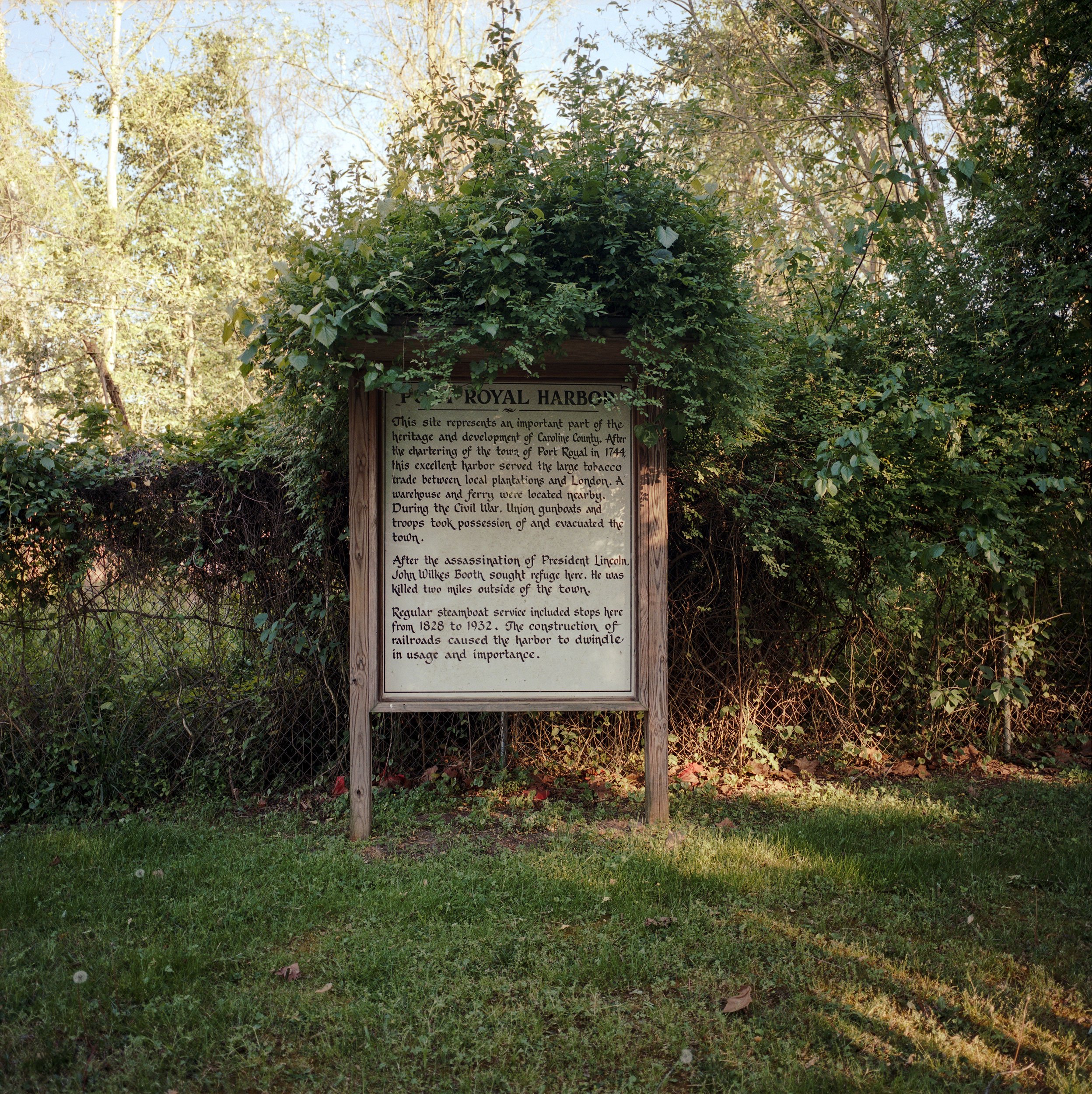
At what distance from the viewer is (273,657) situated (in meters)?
5.51

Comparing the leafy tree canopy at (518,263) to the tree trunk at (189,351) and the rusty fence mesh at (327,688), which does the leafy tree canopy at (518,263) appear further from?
the tree trunk at (189,351)

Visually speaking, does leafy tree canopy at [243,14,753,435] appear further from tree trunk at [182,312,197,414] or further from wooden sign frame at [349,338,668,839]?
tree trunk at [182,312,197,414]

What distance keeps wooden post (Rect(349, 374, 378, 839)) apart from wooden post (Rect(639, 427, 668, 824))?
1505mm

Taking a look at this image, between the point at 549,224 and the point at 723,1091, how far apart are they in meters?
3.59

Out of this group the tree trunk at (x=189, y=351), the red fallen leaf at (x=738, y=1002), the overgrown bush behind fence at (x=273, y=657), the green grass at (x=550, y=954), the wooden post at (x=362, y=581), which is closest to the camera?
the green grass at (x=550, y=954)

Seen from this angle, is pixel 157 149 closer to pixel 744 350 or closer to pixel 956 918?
pixel 744 350

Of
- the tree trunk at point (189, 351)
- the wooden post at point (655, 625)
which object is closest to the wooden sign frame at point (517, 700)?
the wooden post at point (655, 625)

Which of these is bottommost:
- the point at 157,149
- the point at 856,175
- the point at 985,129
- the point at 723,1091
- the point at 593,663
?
the point at 723,1091

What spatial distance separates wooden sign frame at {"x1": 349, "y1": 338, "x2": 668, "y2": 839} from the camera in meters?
4.64

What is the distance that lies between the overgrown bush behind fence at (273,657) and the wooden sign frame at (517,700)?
73 centimetres

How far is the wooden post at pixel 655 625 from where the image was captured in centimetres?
482

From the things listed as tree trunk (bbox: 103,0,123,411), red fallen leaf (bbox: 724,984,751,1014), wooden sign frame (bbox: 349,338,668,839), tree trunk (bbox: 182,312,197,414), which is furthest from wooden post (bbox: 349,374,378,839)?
tree trunk (bbox: 182,312,197,414)

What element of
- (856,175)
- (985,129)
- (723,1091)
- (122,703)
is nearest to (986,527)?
(985,129)

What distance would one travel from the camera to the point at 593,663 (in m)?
4.81
